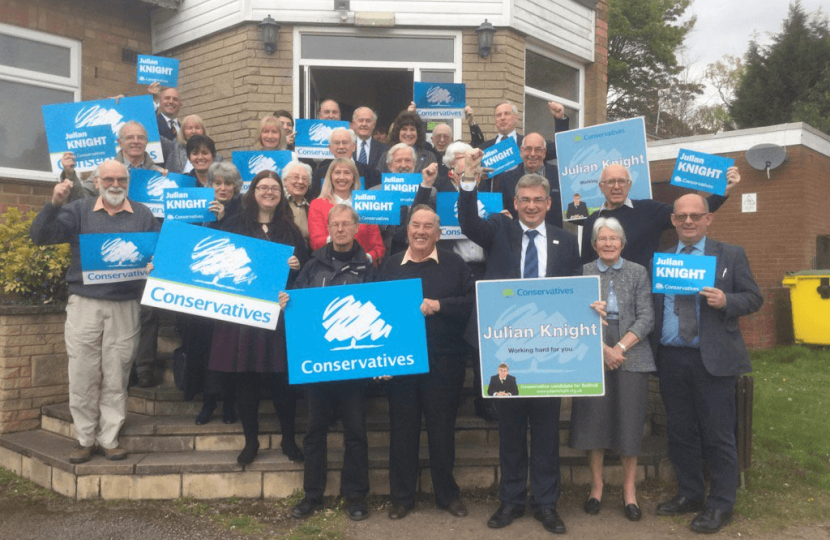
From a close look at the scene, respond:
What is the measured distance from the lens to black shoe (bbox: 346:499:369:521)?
4316 mm

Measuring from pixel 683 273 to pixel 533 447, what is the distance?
1456mm

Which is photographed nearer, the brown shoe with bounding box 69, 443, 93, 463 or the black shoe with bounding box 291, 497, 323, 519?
the black shoe with bounding box 291, 497, 323, 519

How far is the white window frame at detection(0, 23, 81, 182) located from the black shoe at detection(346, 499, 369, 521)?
617 cm

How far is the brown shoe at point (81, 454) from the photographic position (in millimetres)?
4707

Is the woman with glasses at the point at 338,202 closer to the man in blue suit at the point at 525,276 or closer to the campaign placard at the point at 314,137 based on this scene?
the man in blue suit at the point at 525,276

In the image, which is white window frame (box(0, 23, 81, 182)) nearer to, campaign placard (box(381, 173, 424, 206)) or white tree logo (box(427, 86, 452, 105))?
white tree logo (box(427, 86, 452, 105))

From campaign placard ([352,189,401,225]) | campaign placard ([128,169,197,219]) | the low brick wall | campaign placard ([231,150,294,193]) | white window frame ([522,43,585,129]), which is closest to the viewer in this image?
campaign placard ([352,189,401,225])

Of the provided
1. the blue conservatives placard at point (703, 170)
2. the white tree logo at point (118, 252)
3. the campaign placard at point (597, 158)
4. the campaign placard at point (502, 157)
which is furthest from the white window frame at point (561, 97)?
the white tree logo at point (118, 252)

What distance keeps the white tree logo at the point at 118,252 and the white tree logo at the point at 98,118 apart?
4.37 ft

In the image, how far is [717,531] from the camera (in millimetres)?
4180

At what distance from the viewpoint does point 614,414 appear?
431 cm

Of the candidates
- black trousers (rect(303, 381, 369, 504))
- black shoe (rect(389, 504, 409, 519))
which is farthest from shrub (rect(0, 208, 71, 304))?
black shoe (rect(389, 504, 409, 519))

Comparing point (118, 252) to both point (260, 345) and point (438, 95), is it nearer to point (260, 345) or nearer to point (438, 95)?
point (260, 345)

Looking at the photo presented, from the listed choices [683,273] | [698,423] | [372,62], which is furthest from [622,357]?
[372,62]
